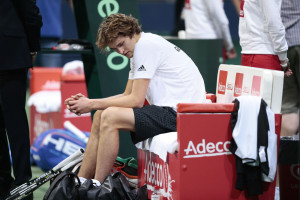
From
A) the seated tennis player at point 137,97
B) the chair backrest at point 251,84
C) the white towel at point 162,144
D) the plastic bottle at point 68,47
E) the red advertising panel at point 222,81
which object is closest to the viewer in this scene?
the white towel at point 162,144

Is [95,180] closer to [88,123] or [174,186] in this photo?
[174,186]

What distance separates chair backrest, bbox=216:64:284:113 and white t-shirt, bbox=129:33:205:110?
0.66 feet

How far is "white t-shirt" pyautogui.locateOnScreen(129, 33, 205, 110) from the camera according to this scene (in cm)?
403

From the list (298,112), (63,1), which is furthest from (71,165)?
(63,1)

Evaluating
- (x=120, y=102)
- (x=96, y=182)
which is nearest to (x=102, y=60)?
(x=120, y=102)

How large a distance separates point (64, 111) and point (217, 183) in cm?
293

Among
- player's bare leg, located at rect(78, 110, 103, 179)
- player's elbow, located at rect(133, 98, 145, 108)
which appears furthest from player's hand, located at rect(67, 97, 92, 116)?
player's elbow, located at rect(133, 98, 145, 108)

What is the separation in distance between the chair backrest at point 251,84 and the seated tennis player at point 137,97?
20cm

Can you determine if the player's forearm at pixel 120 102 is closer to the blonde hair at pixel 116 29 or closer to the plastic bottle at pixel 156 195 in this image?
the blonde hair at pixel 116 29

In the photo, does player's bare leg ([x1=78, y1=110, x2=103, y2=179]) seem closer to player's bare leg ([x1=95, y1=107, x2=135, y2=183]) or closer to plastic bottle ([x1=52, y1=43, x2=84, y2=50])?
player's bare leg ([x1=95, y1=107, x2=135, y2=183])

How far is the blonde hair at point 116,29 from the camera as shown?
405 centimetres

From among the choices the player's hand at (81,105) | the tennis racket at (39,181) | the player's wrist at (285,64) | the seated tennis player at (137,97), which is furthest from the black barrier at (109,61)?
the player's wrist at (285,64)

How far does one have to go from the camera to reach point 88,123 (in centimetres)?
645

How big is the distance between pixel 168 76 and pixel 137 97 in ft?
0.88
